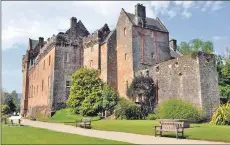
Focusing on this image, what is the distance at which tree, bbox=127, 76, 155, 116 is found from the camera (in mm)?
30469

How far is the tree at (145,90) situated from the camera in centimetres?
3047

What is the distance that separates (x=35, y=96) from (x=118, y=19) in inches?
884

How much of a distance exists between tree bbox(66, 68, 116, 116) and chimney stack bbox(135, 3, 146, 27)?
9024 mm

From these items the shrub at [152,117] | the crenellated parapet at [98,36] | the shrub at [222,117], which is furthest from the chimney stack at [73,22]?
the shrub at [222,117]

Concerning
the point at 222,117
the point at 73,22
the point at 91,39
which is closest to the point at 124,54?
the point at 91,39

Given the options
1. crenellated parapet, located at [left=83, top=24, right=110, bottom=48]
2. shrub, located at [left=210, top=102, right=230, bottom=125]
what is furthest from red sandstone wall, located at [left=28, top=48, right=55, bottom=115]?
shrub, located at [left=210, top=102, right=230, bottom=125]

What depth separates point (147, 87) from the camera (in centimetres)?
3042

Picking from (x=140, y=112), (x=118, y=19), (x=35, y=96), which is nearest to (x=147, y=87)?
(x=140, y=112)

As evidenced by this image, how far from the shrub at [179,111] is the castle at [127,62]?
2.61 feet

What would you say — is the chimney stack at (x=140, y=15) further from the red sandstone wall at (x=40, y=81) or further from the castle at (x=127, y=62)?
the red sandstone wall at (x=40, y=81)

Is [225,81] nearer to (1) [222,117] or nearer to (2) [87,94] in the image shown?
(1) [222,117]

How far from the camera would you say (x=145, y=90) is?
30688 mm

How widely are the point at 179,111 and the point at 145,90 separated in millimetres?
6186

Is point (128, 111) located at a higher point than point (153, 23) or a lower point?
lower
